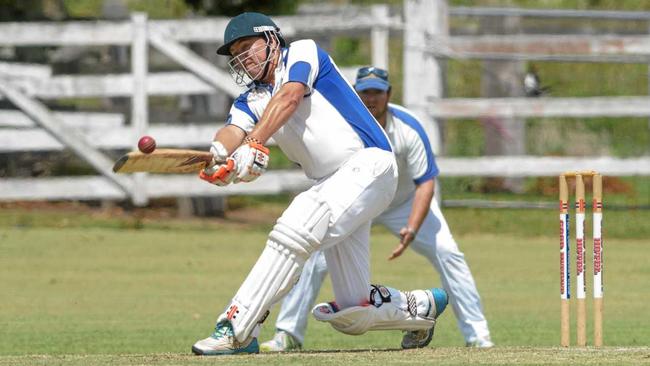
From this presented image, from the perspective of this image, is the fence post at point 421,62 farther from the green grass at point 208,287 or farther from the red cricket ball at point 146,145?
the red cricket ball at point 146,145

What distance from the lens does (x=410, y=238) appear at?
8.64 meters

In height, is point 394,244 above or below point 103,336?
below

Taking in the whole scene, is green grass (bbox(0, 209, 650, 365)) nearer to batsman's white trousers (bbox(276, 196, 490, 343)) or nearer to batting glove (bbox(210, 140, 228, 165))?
batsman's white trousers (bbox(276, 196, 490, 343))

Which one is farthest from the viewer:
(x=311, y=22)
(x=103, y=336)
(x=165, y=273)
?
(x=311, y=22)

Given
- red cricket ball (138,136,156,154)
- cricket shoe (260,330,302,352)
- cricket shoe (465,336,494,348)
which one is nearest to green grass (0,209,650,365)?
cricket shoe (465,336,494,348)

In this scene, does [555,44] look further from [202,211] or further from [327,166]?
[327,166]

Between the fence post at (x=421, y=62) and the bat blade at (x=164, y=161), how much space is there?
9308 millimetres

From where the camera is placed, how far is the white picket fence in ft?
52.5

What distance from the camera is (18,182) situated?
16.5 metres

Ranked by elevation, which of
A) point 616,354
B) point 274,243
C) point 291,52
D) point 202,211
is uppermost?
point 291,52

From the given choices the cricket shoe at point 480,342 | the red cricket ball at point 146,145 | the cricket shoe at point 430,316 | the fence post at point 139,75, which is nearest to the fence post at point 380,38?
the fence post at point 139,75

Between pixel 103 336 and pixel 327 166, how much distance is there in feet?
8.65

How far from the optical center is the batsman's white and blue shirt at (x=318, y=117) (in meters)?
7.13

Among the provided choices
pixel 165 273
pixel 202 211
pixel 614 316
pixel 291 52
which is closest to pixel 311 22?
pixel 202 211
